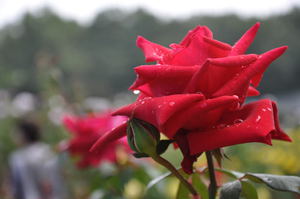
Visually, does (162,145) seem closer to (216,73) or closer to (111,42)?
(216,73)

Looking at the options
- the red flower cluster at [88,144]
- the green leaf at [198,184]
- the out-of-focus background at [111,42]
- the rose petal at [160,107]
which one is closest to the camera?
the rose petal at [160,107]

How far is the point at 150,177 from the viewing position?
0.98m

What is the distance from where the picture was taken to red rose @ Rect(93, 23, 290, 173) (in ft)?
1.25

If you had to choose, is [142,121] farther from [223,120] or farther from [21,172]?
[21,172]

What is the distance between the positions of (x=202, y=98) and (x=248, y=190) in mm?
138

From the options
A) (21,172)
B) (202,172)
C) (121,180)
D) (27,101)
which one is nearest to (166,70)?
(202,172)

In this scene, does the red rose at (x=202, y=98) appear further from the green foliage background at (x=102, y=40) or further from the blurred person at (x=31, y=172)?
the green foliage background at (x=102, y=40)

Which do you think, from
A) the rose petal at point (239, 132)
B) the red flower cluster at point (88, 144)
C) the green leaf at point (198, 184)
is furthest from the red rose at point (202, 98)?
the red flower cluster at point (88, 144)

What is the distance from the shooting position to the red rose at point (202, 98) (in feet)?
1.25

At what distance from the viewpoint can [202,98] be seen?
38cm

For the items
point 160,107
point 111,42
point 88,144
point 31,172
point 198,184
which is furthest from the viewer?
point 111,42

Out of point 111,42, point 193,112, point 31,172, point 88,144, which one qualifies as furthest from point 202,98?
point 111,42

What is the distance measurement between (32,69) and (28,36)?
4.76 feet

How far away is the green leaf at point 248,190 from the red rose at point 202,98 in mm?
60
